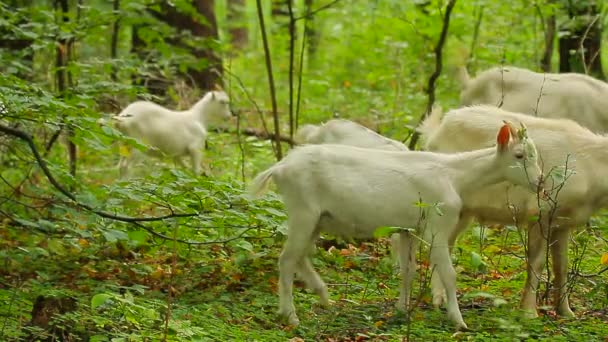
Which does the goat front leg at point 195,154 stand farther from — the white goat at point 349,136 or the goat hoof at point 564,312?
the goat hoof at point 564,312

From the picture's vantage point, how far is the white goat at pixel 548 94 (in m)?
9.81

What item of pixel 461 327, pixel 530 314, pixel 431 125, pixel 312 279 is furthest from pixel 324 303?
pixel 431 125

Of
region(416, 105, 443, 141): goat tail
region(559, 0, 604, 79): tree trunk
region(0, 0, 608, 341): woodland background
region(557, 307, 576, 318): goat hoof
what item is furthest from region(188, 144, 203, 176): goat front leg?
region(557, 307, 576, 318): goat hoof

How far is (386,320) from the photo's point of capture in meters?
6.84

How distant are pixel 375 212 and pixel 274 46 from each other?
15.6 metres

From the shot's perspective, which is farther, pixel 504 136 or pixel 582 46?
pixel 582 46

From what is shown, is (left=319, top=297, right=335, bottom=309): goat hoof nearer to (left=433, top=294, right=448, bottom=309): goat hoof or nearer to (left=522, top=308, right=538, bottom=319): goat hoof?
(left=433, top=294, right=448, bottom=309): goat hoof

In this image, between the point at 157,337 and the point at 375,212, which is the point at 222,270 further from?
the point at 157,337

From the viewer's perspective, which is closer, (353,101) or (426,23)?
(426,23)

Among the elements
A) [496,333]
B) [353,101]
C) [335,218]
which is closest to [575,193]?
[496,333]

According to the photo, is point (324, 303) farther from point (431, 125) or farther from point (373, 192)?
point (431, 125)

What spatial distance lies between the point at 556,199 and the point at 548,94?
3.28 m

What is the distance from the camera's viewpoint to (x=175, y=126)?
1289cm

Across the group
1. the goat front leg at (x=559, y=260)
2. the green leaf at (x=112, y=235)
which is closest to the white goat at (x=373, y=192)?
the goat front leg at (x=559, y=260)
